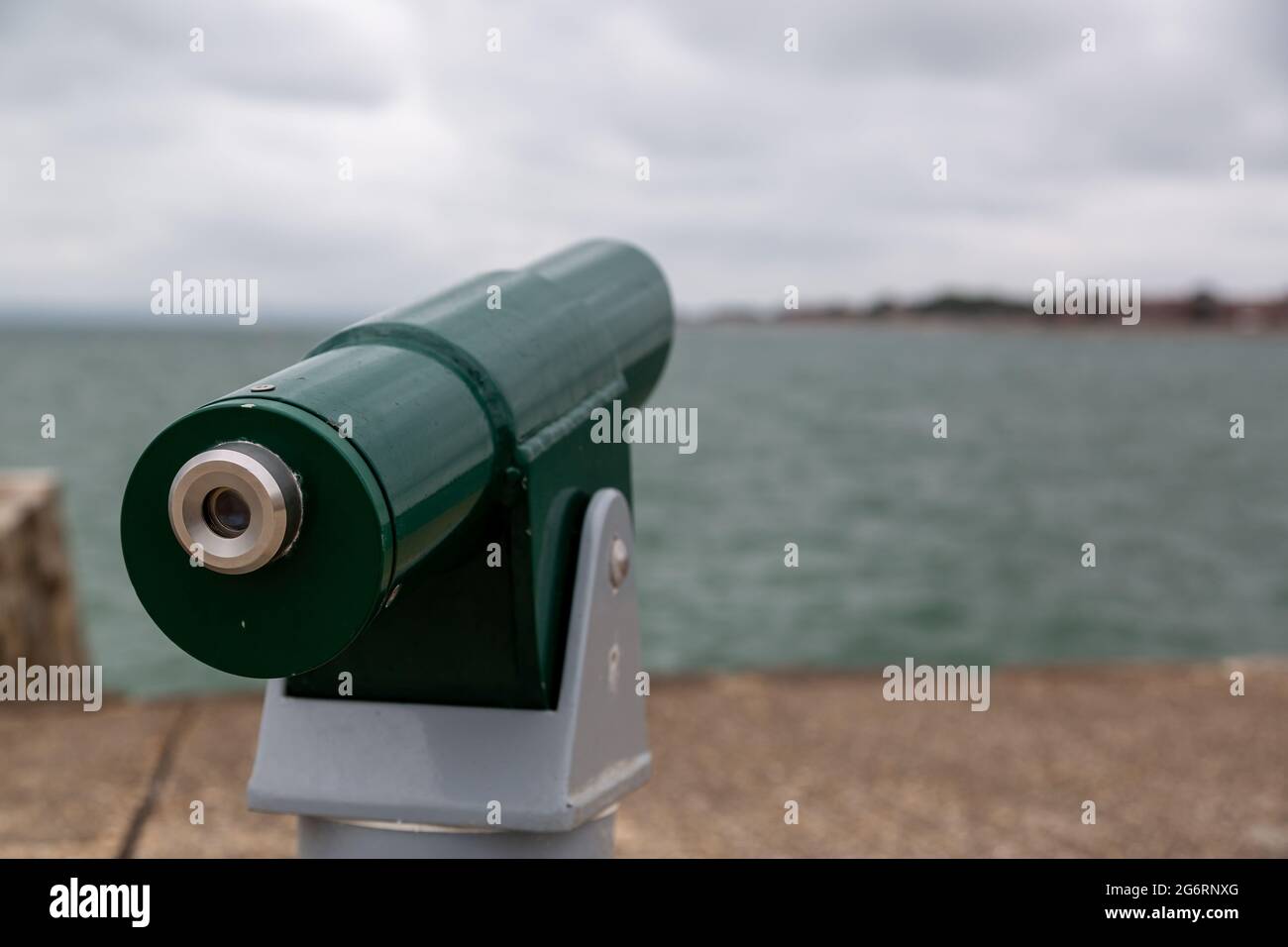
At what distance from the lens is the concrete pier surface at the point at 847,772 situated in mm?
3268

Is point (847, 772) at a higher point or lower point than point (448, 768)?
lower

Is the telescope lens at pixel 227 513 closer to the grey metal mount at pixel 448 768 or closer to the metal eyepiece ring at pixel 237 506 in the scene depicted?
the metal eyepiece ring at pixel 237 506

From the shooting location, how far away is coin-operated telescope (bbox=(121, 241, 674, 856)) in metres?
1.39

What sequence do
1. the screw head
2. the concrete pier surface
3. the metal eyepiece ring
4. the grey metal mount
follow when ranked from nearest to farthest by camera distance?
the metal eyepiece ring → the grey metal mount → the screw head → the concrete pier surface

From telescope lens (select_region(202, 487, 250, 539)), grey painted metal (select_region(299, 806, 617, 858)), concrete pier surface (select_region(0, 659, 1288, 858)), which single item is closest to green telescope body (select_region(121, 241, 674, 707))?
telescope lens (select_region(202, 487, 250, 539))

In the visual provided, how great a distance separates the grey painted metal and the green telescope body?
15 cm

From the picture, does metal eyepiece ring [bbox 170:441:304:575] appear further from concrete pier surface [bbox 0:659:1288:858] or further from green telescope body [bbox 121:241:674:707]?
concrete pier surface [bbox 0:659:1288:858]

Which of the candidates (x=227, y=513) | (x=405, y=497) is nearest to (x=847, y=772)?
(x=405, y=497)

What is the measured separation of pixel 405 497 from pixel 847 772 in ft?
7.91

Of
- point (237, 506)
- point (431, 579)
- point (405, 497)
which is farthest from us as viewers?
point (431, 579)

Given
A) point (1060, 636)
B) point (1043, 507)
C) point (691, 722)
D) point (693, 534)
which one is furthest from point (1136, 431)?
point (691, 722)

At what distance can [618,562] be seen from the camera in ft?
6.25

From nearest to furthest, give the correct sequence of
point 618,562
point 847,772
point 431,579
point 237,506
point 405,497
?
point 237,506 → point 405,497 → point 431,579 → point 618,562 → point 847,772

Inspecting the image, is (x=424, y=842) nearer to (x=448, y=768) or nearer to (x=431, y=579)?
(x=448, y=768)
